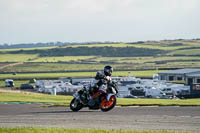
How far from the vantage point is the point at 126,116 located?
2006 centimetres

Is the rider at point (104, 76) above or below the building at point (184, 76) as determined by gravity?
above

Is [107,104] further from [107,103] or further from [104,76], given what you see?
[104,76]

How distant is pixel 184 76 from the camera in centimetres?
9669

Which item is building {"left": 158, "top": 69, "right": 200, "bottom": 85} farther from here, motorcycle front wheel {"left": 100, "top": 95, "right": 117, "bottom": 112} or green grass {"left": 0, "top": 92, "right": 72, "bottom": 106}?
motorcycle front wheel {"left": 100, "top": 95, "right": 117, "bottom": 112}

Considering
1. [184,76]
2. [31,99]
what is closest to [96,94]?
[31,99]

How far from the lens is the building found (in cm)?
8944

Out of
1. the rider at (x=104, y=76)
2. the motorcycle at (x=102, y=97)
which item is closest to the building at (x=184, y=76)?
the motorcycle at (x=102, y=97)

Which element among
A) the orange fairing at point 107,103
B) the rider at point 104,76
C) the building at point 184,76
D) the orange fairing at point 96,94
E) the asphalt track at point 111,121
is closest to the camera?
the asphalt track at point 111,121

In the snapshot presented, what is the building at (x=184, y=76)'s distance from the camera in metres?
89.4

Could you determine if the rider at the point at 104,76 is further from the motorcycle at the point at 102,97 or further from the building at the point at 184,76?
the building at the point at 184,76

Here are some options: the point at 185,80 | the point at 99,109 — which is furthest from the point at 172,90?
the point at 99,109

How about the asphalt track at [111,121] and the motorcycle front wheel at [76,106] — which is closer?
the asphalt track at [111,121]

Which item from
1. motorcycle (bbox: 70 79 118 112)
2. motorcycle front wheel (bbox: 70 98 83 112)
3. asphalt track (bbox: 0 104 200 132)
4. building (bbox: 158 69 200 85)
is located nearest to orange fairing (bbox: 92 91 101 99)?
motorcycle (bbox: 70 79 118 112)

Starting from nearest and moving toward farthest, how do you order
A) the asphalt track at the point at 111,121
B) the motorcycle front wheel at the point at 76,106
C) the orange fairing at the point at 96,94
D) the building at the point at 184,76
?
the asphalt track at the point at 111,121 → the orange fairing at the point at 96,94 → the motorcycle front wheel at the point at 76,106 → the building at the point at 184,76
